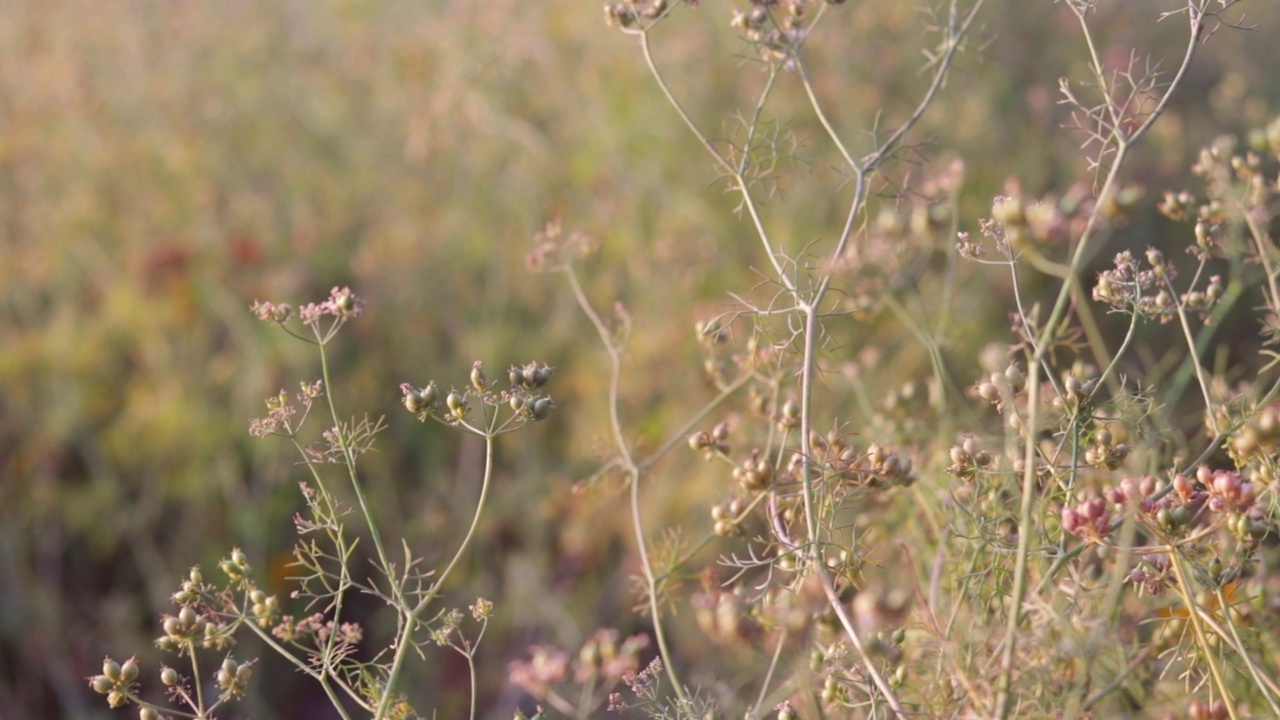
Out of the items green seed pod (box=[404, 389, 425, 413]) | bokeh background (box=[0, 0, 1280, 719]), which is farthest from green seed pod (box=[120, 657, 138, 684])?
bokeh background (box=[0, 0, 1280, 719])

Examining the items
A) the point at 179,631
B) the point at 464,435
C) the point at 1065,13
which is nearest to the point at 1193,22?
the point at 179,631

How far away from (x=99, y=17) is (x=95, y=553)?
2707 millimetres

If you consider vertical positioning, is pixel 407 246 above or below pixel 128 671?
below

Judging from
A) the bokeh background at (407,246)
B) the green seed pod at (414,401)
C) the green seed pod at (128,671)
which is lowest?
the bokeh background at (407,246)

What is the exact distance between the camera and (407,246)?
12.9ft

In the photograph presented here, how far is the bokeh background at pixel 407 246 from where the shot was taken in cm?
326

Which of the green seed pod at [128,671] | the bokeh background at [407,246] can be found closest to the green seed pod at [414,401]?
the green seed pod at [128,671]

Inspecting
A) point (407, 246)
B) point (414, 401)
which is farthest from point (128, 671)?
point (407, 246)

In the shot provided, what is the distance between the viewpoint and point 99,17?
4.97m

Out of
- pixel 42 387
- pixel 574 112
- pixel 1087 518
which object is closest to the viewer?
pixel 1087 518

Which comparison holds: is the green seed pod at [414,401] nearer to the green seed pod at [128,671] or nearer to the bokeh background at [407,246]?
the green seed pod at [128,671]

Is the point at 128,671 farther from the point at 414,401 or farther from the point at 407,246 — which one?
the point at 407,246

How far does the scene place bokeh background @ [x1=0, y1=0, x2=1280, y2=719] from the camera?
3.26 metres

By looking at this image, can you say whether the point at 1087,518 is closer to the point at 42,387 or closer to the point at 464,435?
the point at 464,435
